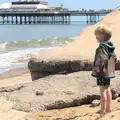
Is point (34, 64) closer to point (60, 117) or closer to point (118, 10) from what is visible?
point (60, 117)

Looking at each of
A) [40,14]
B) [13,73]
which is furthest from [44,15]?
[13,73]

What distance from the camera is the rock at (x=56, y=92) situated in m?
5.34

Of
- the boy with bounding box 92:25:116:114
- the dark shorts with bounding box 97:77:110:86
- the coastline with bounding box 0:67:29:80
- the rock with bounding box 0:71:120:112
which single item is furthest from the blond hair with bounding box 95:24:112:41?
the coastline with bounding box 0:67:29:80

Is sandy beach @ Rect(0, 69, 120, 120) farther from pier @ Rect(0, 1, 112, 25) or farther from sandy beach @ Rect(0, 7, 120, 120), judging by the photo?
pier @ Rect(0, 1, 112, 25)

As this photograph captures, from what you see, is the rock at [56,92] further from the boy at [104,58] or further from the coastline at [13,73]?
the coastline at [13,73]

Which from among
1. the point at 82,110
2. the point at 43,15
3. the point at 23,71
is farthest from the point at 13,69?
the point at 43,15

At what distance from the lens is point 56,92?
5527 mm

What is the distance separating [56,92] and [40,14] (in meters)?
89.2

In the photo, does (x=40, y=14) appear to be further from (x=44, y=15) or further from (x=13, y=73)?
(x=13, y=73)

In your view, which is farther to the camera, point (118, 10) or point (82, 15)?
point (82, 15)

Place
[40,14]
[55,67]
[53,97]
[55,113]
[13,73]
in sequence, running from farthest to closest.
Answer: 1. [40,14]
2. [13,73]
3. [55,67]
4. [53,97]
5. [55,113]

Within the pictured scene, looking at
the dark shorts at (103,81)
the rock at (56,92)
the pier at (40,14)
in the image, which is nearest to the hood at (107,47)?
the dark shorts at (103,81)

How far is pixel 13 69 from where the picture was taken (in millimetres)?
15258

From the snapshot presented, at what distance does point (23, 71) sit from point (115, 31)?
752cm
